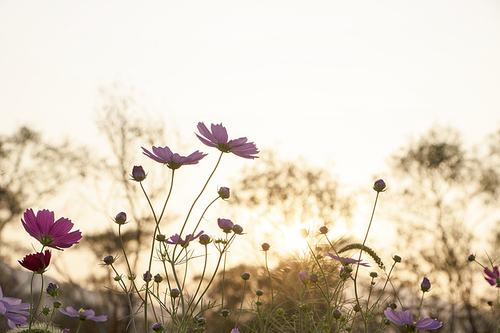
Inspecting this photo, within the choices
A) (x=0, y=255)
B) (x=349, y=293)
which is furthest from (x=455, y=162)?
(x=0, y=255)

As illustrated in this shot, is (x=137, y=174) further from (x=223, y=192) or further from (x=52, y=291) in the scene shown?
(x=52, y=291)

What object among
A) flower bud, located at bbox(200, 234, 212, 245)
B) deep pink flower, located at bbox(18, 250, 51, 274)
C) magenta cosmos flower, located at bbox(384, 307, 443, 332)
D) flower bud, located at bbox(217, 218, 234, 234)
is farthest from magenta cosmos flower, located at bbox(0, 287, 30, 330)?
magenta cosmos flower, located at bbox(384, 307, 443, 332)

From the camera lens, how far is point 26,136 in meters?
11.0

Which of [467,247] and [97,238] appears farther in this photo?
[467,247]

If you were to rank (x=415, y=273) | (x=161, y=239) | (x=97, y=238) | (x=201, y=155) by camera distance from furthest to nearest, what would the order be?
(x=415, y=273) → (x=97, y=238) → (x=161, y=239) → (x=201, y=155)

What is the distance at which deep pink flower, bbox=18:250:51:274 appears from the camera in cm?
100

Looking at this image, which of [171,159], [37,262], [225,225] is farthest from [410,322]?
[37,262]

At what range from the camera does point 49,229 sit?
109 cm

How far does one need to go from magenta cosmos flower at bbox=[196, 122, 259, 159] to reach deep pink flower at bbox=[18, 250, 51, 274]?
24.4 inches

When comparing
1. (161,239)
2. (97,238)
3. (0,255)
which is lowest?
(161,239)

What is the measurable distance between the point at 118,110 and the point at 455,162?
11.5 metres

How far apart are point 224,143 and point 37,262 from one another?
2.27ft

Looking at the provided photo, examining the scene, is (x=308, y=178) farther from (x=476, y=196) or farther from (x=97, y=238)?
(x=97, y=238)

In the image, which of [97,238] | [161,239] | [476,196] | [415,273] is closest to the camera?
[161,239]
